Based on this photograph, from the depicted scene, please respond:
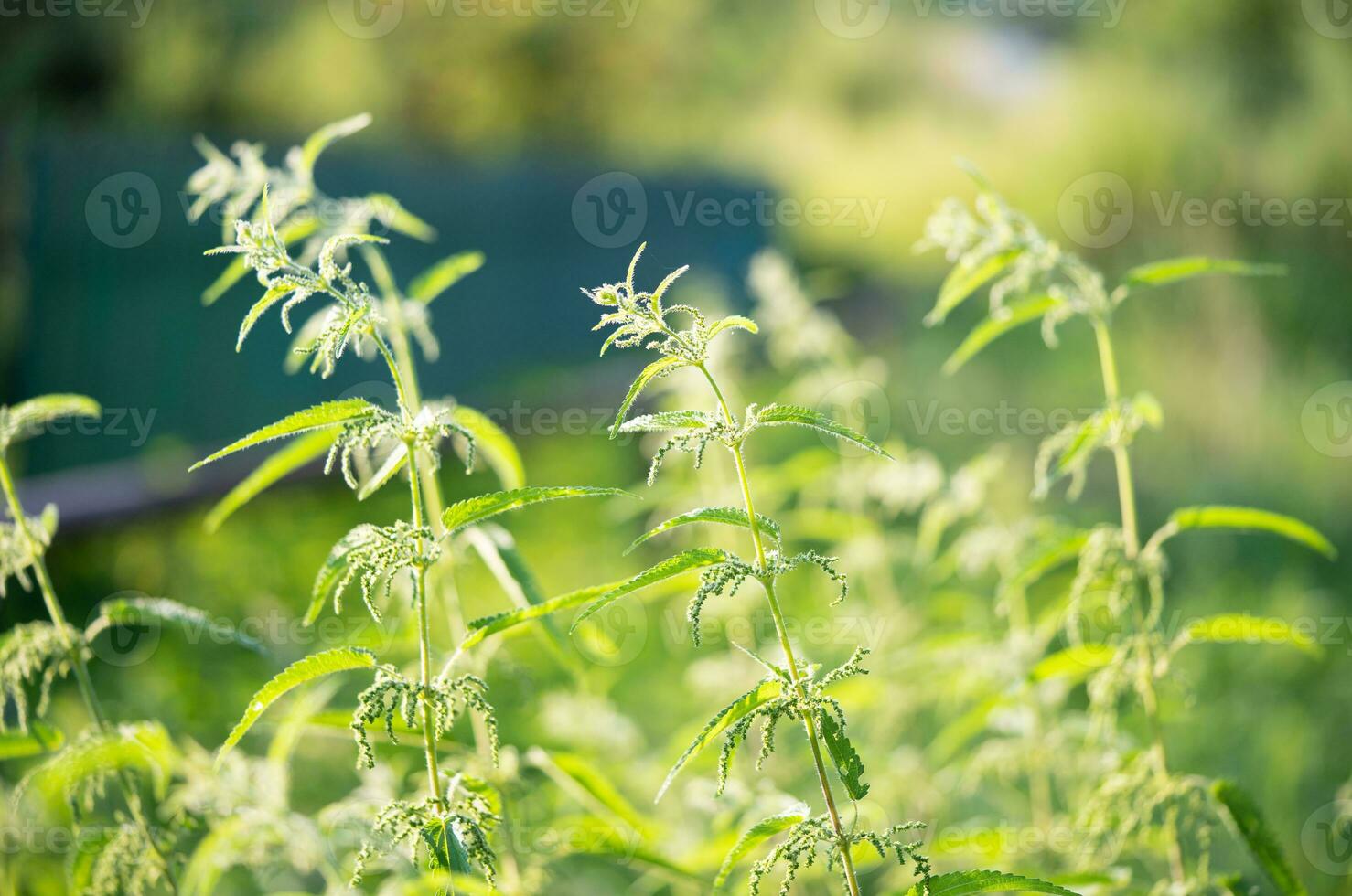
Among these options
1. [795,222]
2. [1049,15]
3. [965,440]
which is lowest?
[965,440]

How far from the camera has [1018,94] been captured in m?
9.51

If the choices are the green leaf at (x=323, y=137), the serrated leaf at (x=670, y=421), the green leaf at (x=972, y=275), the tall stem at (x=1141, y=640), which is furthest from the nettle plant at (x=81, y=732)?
the tall stem at (x=1141, y=640)

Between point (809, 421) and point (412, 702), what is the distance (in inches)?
17.0

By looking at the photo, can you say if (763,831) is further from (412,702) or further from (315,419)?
(315,419)

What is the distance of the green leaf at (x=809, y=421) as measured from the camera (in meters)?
0.92

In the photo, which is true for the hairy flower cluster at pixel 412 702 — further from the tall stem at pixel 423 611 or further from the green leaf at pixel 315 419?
the green leaf at pixel 315 419

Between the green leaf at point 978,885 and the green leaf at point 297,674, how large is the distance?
1.85 ft

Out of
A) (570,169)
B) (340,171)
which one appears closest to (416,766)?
→ (340,171)

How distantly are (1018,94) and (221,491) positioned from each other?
7.69 m

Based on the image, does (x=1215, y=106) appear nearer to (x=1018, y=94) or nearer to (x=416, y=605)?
(x=1018, y=94)

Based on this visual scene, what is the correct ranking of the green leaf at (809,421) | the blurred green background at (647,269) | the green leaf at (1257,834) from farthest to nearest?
the blurred green background at (647,269) < the green leaf at (1257,834) < the green leaf at (809,421)

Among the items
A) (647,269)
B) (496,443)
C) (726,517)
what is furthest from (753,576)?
(647,269)

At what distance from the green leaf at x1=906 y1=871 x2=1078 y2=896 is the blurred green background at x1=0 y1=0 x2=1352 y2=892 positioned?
55 centimetres

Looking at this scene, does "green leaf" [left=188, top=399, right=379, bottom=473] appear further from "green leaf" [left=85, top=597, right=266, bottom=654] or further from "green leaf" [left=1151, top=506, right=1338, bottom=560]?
"green leaf" [left=1151, top=506, right=1338, bottom=560]
